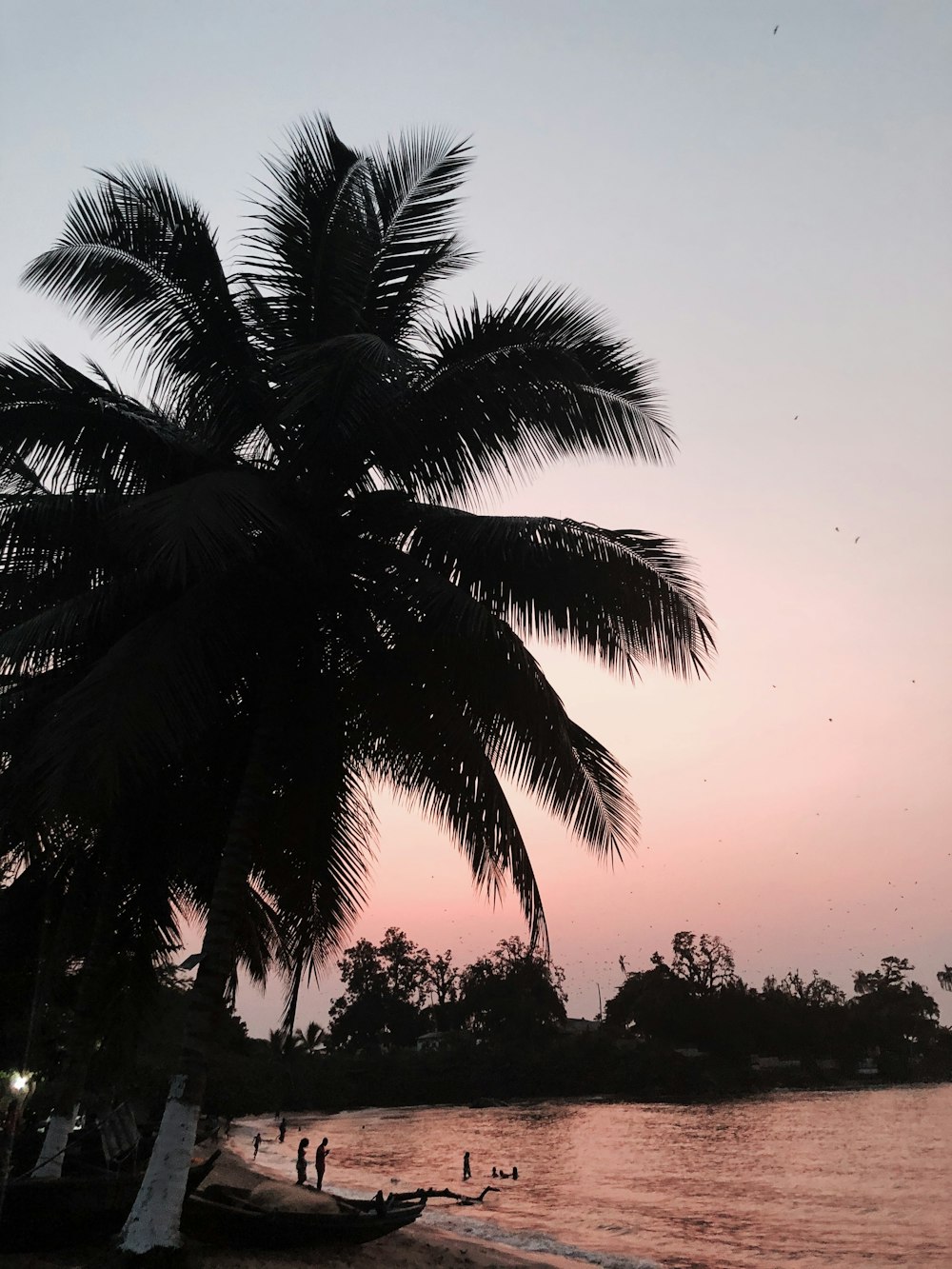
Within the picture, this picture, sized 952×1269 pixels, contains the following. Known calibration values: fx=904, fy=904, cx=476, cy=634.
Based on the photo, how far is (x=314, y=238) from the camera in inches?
377

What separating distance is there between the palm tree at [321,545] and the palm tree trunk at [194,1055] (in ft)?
0.08

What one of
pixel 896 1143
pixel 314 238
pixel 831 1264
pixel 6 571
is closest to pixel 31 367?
pixel 6 571

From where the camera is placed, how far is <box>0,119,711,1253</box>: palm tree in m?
7.71

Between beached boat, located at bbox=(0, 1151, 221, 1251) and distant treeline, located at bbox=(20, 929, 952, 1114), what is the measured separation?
58.1 meters

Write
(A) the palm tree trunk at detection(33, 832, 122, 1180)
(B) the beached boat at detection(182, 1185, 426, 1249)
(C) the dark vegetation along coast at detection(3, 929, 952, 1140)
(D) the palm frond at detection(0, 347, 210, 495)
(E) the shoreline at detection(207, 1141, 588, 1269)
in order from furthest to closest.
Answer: (C) the dark vegetation along coast at detection(3, 929, 952, 1140)
(B) the beached boat at detection(182, 1185, 426, 1249)
(E) the shoreline at detection(207, 1141, 588, 1269)
(A) the palm tree trunk at detection(33, 832, 122, 1180)
(D) the palm frond at detection(0, 347, 210, 495)

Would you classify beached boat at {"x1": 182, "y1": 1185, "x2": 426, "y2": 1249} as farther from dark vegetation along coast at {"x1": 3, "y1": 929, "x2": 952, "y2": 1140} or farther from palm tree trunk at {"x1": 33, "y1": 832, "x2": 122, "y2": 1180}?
dark vegetation along coast at {"x1": 3, "y1": 929, "x2": 952, "y2": 1140}

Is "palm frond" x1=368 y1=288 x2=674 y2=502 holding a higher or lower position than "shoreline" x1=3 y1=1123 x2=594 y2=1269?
higher

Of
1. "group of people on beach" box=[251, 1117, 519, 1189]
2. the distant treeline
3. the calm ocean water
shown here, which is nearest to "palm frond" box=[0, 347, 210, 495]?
the calm ocean water

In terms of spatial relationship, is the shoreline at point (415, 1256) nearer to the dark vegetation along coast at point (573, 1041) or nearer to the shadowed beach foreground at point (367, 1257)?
the shadowed beach foreground at point (367, 1257)

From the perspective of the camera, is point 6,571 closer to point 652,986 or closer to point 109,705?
point 109,705

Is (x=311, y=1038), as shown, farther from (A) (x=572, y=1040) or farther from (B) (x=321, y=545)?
(B) (x=321, y=545)

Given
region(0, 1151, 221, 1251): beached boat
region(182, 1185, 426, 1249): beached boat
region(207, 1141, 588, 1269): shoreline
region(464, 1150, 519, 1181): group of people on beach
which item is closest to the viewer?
region(0, 1151, 221, 1251): beached boat

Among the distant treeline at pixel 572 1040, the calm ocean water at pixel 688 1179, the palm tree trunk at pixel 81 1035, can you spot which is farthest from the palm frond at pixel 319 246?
the distant treeline at pixel 572 1040

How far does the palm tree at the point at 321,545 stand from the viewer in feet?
25.3
